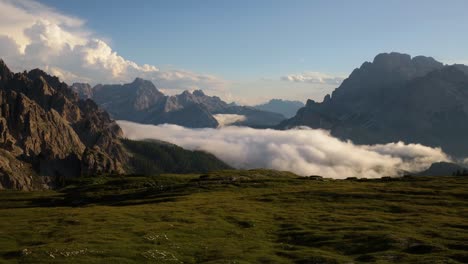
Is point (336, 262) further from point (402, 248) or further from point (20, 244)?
point (20, 244)

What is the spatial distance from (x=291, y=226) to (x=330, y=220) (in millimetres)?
9528

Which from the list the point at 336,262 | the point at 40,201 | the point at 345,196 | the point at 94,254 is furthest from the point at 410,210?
the point at 40,201

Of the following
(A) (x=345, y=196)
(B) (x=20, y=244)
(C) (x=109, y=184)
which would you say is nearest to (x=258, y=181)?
(A) (x=345, y=196)

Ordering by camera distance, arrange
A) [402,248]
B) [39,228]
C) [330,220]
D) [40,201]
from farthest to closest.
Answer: [40,201] → [330,220] → [39,228] → [402,248]

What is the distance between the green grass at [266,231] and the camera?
52.7 m

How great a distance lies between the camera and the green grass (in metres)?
52.7

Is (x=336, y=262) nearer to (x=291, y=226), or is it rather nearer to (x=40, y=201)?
(x=291, y=226)

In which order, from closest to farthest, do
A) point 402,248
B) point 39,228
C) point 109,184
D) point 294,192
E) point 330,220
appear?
point 402,248, point 39,228, point 330,220, point 294,192, point 109,184

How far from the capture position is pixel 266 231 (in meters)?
72.8

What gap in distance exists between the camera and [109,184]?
189500 millimetres

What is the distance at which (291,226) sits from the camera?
7638 centimetres

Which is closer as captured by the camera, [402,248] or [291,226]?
[402,248]

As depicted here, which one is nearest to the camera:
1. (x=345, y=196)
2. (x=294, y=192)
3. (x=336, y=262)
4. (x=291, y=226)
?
(x=336, y=262)

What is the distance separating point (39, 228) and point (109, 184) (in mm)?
120485
